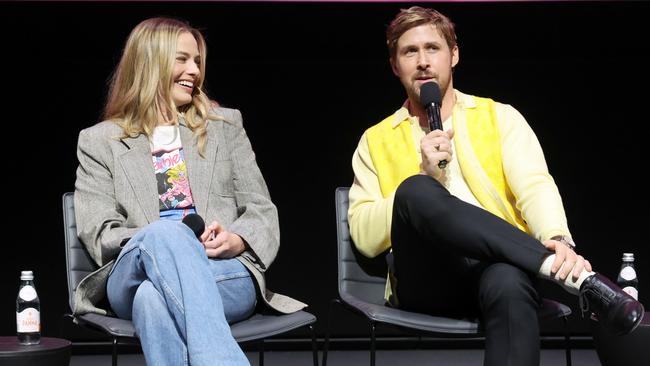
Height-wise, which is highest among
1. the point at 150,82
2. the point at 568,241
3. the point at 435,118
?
the point at 150,82

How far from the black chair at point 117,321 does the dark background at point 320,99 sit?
4.42 feet

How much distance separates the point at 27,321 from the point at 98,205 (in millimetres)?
412

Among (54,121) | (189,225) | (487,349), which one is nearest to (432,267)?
(487,349)

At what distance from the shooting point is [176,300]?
249 centimetres

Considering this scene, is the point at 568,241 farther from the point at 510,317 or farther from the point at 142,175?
the point at 142,175

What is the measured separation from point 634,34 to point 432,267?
201cm

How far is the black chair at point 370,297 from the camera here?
8.91 ft

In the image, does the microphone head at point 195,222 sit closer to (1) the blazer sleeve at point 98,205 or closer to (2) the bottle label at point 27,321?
(1) the blazer sleeve at point 98,205

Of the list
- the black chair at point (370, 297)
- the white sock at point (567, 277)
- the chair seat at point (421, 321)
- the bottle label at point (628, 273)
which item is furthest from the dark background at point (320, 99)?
the white sock at point (567, 277)

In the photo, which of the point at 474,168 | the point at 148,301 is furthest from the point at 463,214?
the point at 148,301

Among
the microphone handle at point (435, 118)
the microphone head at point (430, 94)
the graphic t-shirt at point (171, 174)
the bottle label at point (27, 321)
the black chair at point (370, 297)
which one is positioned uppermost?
the microphone head at point (430, 94)

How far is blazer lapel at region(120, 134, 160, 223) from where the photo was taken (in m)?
2.93

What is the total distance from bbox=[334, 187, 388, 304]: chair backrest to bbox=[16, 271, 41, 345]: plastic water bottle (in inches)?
35.1

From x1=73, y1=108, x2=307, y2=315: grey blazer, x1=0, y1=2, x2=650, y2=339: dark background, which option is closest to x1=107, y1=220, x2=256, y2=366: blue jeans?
x1=73, y1=108, x2=307, y2=315: grey blazer
